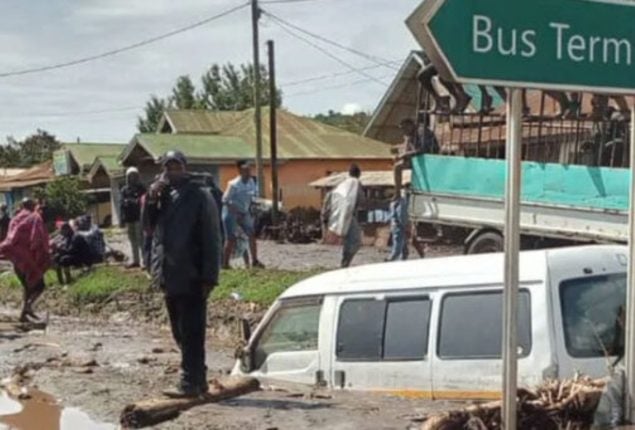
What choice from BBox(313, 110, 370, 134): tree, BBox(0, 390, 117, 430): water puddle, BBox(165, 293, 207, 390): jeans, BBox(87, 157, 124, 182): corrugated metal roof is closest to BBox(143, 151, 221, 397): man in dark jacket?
BBox(165, 293, 207, 390): jeans

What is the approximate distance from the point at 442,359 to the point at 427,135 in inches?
326

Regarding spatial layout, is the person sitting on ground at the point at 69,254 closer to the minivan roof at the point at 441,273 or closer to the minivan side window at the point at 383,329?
the minivan roof at the point at 441,273

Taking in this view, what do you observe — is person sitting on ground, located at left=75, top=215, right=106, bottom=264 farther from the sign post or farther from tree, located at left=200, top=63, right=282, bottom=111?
tree, located at left=200, top=63, right=282, bottom=111

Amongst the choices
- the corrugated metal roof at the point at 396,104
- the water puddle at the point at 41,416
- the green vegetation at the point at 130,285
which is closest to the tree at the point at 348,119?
the corrugated metal roof at the point at 396,104

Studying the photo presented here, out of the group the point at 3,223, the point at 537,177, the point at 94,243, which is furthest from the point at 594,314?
the point at 3,223

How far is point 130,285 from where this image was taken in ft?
60.3

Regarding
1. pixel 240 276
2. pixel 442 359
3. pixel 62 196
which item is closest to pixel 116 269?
pixel 240 276

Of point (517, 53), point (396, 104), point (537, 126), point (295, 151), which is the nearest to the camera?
point (517, 53)

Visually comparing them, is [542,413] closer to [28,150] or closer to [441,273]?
[441,273]

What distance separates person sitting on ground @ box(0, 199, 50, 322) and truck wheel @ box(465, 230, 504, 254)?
20.5ft

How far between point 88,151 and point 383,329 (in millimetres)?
46628

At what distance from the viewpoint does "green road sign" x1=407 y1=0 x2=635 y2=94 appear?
4.18m

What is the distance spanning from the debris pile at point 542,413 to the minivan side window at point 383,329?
6.71ft

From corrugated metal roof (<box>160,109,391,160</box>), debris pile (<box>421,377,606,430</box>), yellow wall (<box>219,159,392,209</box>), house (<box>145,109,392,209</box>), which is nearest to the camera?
debris pile (<box>421,377,606,430</box>)
